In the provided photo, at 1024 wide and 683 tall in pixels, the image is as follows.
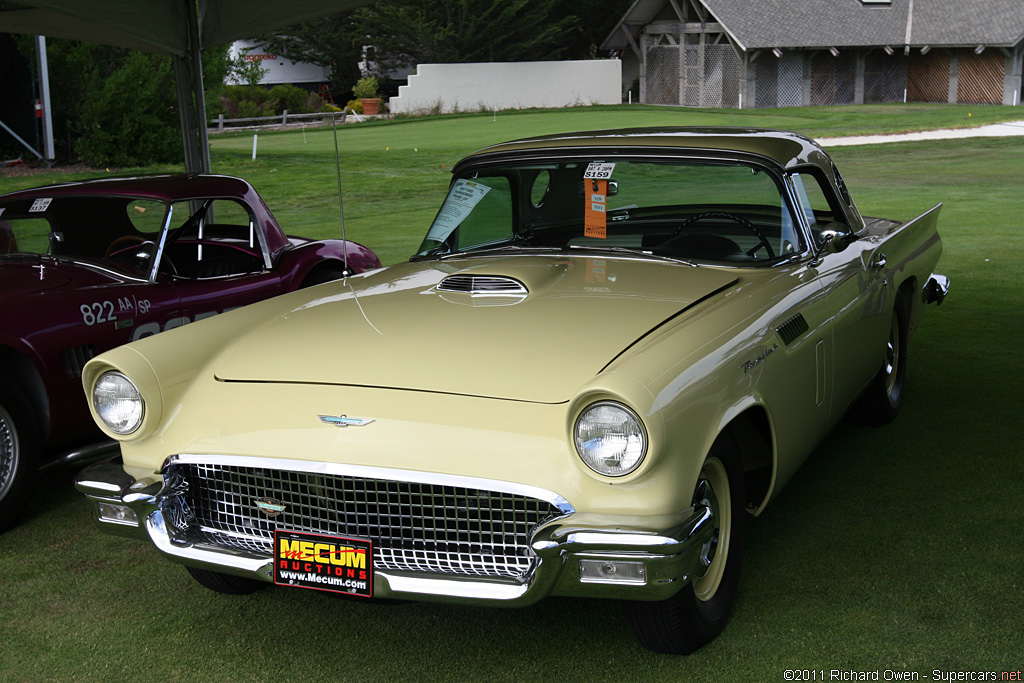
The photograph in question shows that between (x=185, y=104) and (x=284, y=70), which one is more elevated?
(x=284, y=70)

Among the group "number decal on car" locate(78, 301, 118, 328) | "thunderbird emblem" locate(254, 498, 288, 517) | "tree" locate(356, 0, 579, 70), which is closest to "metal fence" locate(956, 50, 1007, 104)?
"tree" locate(356, 0, 579, 70)

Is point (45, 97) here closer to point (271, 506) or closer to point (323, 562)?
point (271, 506)

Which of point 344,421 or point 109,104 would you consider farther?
point 109,104

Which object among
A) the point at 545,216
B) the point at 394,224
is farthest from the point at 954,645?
the point at 394,224

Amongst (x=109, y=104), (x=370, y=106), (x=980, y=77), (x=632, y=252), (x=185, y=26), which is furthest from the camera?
(x=370, y=106)

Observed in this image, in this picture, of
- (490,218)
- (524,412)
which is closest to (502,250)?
(490,218)

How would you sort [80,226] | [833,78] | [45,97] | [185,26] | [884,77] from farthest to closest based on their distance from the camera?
1. [884,77]
2. [833,78]
3. [45,97]
4. [185,26]
5. [80,226]

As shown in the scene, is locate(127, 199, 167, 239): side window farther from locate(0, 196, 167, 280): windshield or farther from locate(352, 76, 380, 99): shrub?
locate(352, 76, 380, 99): shrub

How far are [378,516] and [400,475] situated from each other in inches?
7.6

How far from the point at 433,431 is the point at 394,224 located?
11532 millimetres

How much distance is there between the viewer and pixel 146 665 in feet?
10.1

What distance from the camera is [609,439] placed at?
2.64 meters

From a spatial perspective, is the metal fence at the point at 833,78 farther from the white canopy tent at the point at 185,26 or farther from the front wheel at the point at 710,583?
the front wheel at the point at 710,583

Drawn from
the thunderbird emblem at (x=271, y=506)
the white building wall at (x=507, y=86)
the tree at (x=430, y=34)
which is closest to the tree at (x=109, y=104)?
the white building wall at (x=507, y=86)
